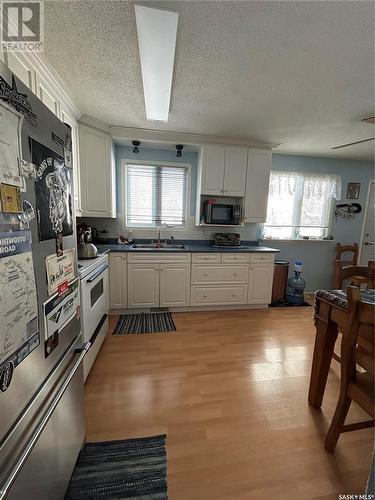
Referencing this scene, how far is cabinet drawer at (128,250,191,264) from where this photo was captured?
2918 millimetres

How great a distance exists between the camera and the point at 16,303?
64cm

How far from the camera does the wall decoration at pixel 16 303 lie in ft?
1.93

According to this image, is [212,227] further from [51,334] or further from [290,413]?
[51,334]

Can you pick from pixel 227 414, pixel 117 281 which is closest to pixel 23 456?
pixel 227 414

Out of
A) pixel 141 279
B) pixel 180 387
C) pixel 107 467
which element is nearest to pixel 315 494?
pixel 180 387

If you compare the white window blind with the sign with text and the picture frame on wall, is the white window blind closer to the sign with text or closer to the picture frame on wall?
the picture frame on wall

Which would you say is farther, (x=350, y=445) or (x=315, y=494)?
(x=350, y=445)

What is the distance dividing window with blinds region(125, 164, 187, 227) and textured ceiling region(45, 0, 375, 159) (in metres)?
0.88

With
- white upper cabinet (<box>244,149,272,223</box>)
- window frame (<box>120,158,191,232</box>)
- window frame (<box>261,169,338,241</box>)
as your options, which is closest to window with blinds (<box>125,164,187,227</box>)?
window frame (<box>120,158,191,232</box>)

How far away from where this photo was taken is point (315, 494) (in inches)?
43.6

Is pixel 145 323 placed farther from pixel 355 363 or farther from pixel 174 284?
pixel 355 363

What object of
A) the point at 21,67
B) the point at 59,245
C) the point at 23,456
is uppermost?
the point at 21,67

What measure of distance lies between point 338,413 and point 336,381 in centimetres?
78

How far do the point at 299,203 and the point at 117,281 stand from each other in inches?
133
